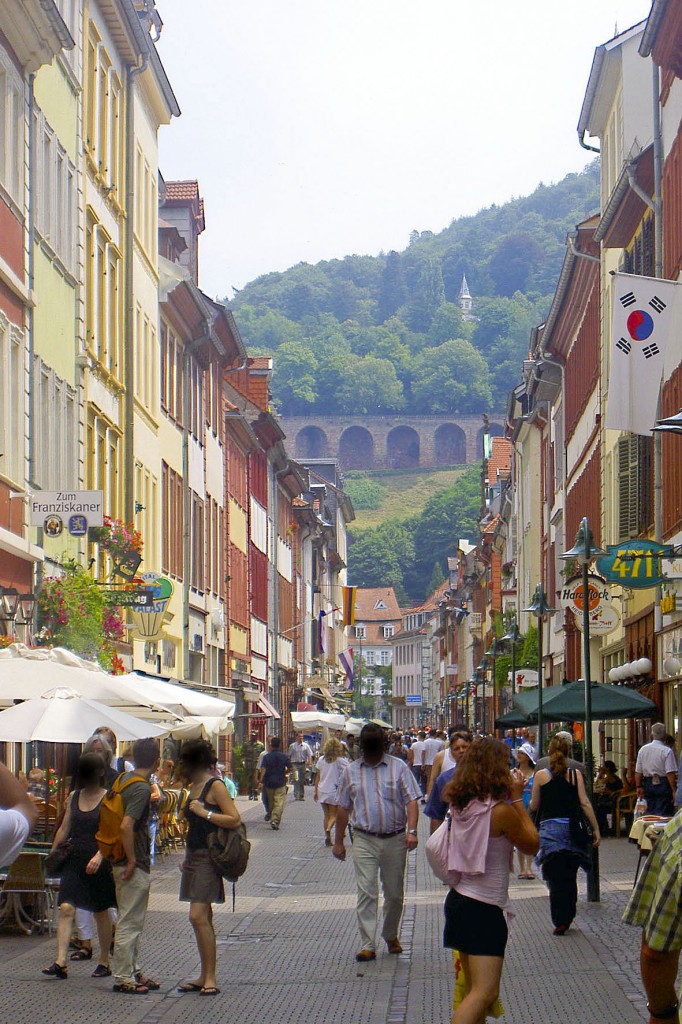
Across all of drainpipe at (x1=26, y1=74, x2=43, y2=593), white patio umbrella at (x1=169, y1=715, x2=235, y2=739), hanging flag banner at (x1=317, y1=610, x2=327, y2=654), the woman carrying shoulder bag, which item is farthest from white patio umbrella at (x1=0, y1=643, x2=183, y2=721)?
hanging flag banner at (x1=317, y1=610, x2=327, y2=654)

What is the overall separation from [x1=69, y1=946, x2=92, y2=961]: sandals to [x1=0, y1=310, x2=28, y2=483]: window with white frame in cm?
740

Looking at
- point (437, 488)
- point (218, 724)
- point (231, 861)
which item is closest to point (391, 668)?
point (437, 488)

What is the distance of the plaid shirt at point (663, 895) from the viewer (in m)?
5.81

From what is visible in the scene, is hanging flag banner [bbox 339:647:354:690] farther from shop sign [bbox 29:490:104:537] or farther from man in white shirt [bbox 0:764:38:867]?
man in white shirt [bbox 0:764:38:867]

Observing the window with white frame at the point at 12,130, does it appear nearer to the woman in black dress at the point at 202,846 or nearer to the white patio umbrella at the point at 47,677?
the white patio umbrella at the point at 47,677

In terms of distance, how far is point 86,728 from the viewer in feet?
43.9

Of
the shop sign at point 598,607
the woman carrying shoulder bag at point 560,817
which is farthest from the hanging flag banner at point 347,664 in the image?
the woman carrying shoulder bag at point 560,817

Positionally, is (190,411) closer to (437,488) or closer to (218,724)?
(218,724)

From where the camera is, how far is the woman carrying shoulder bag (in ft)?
43.6

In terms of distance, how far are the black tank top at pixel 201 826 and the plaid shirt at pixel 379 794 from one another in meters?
1.60

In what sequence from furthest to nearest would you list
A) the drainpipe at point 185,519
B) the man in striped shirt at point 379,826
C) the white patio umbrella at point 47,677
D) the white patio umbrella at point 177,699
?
the drainpipe at point 185,519 < the white patio umbrella at point 177,699 < the white patio umbrella at point 47,677 < the man in striped shirt at point 379,826

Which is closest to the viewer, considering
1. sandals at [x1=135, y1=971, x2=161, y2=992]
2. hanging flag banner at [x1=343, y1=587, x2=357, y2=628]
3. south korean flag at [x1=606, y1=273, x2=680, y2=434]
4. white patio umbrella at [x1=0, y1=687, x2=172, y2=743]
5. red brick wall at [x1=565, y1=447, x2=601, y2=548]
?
sandals at [x1=135, y1=971, x2=161, y2=992]

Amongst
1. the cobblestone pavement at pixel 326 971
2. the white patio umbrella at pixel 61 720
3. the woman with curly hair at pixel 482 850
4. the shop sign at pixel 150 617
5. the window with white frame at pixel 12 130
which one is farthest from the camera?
the shop sign at pixel 150 617

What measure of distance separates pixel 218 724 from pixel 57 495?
4705mm
